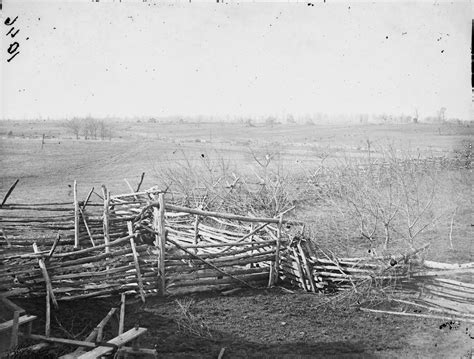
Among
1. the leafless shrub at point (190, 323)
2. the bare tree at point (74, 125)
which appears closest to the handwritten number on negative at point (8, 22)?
the leafless shrub at point (190, 323)

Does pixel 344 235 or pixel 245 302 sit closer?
pixel 245 302

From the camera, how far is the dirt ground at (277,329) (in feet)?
14.6

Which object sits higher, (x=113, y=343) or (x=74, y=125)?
(x=74, y=125)

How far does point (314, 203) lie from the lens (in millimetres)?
13992

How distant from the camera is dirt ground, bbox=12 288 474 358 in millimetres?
4461

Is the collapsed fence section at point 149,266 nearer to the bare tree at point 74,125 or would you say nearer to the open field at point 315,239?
the open field at point 315,239

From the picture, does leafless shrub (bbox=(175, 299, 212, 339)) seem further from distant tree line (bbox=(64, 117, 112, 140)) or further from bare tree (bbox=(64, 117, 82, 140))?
bare tree (bbox=(64, 117, 82, 140))

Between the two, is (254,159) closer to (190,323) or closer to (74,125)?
(190,323)

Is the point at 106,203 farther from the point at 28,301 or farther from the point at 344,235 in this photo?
the point at 344,235

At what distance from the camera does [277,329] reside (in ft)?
16.4

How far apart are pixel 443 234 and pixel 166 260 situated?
23.1 feet

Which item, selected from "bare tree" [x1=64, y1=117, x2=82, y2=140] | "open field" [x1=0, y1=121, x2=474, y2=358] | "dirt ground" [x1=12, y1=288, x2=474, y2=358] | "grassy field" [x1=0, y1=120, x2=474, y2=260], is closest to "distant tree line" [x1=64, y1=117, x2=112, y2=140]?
"bare tree" [x1=64, y1=117, x2=82, y2=140]

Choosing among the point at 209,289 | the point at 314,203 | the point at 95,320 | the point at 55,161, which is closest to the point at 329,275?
the point at 209,289

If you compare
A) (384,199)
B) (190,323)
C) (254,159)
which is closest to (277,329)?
(190,323)
